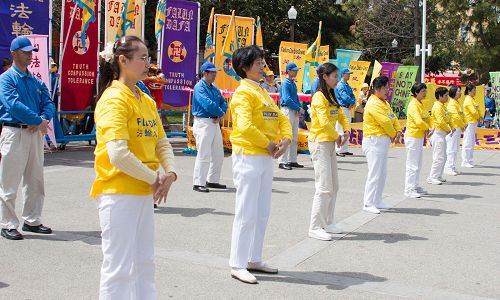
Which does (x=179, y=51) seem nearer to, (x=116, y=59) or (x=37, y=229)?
(x=37, y=229)

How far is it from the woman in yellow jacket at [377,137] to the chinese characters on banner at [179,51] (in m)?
8.34

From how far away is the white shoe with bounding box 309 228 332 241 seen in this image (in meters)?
6.95

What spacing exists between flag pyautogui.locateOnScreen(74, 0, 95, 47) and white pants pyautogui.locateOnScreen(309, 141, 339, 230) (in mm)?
8889

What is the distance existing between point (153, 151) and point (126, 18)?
1179 centimetres

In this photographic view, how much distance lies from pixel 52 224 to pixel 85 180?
3348mm

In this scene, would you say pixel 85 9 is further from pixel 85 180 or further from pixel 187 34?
pixel 85 180

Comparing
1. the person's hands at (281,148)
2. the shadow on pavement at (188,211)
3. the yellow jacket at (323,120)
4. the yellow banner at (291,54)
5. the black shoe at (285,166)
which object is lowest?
the shadow on pavement at (188,211)

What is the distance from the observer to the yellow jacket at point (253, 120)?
544 cm

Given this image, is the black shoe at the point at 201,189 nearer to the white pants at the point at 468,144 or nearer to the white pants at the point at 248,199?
the white pants at the point at 248,199

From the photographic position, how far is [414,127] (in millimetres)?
10203

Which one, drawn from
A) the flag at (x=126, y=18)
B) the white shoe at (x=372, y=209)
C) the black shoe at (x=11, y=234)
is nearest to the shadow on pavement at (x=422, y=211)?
the white shoe at (x=372, y=209)

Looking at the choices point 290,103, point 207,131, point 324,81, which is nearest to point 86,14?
point 290,103

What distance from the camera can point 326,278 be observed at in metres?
5.59

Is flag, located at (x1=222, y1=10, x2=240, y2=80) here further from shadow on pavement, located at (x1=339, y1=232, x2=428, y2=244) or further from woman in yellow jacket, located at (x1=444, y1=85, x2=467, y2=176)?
shadow on pavement, located at (x1=339, y1=232, x2=428, y2=244)
